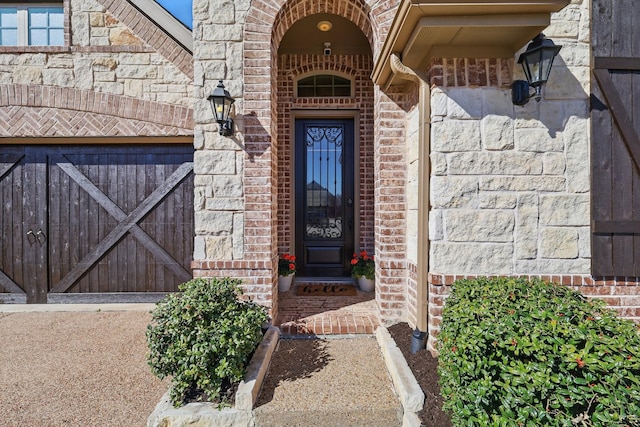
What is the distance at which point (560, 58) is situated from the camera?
2.65m

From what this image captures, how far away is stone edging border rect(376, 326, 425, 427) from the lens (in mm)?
2008

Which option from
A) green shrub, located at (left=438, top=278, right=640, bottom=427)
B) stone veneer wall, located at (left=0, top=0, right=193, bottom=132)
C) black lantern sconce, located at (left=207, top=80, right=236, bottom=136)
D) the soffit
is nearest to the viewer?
green shrub, located at (left=438, top=278, right=640, bottom=427)

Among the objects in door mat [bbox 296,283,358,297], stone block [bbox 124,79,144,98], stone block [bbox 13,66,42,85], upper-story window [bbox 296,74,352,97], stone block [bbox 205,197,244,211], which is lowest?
door mat [bbox 296,283,358,297]

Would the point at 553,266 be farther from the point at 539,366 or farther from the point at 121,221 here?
the point at 121,221

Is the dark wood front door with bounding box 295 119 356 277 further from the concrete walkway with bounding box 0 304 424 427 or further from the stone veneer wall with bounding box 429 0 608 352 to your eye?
the stone veneer wall with bounding box 429 0 608 352

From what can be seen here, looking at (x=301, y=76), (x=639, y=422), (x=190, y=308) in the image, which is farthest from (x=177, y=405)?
(x=301, y=76)

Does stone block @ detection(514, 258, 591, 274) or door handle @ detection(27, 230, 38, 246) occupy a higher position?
door handle @ detection(27, 230, 38, 246)

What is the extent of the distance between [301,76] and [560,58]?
3249mm

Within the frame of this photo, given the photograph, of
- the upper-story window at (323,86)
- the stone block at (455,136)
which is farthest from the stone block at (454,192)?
the upper-story window at (323,86)

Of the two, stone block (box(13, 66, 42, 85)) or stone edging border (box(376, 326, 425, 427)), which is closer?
stone edging border (box(376, 326, 425, 427))

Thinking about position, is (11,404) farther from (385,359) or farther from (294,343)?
(385,359)

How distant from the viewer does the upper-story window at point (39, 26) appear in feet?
14.0

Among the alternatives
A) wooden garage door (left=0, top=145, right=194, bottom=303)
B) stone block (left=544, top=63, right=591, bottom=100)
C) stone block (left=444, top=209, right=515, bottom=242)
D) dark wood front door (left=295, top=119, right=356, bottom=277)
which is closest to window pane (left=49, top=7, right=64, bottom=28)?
wooden garage door (left=0, top=145, right=194, bottom=303)

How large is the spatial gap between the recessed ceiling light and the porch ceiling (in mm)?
1677
